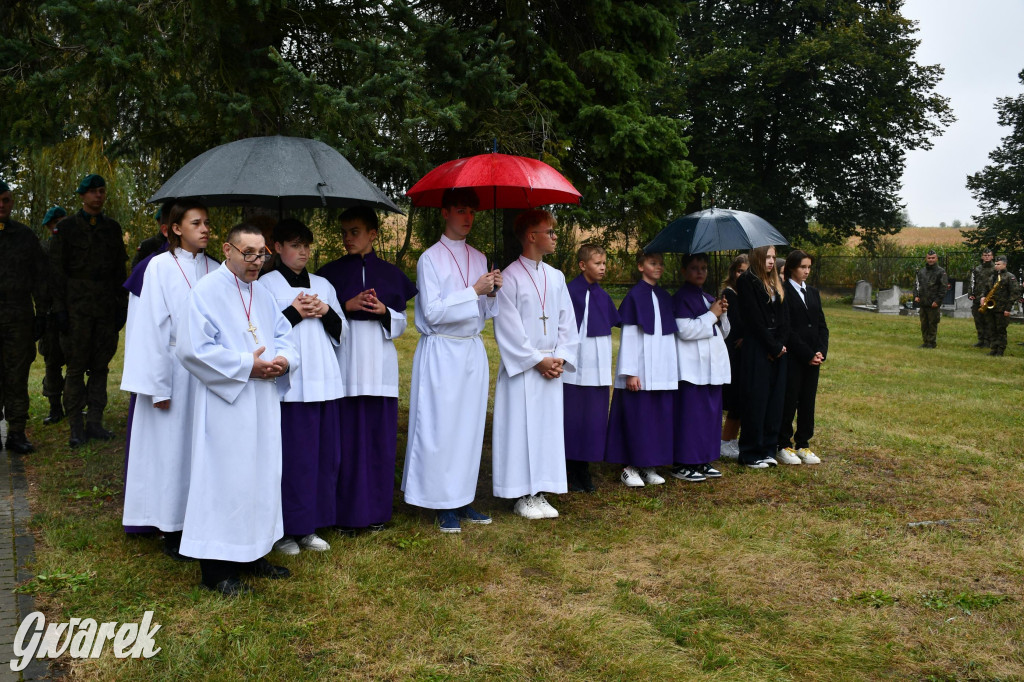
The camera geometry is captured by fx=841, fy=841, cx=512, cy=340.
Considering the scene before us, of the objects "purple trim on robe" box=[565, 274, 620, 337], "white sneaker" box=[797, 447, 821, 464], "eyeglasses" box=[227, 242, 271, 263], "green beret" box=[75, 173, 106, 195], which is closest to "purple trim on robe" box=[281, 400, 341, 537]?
"eyeglasses" box=[227, 242, 271, 263]

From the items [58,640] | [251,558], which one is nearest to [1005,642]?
[251,558]

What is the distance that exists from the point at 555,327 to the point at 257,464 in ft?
8.36

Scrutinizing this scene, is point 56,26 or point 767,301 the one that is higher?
point 56,26

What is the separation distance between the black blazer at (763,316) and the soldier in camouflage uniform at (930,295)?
12.0 m

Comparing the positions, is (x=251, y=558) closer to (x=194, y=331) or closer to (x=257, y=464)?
(x=257, y=464)

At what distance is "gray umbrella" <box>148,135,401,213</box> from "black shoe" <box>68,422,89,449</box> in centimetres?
411

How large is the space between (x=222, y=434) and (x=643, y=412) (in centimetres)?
374

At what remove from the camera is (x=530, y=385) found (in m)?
6.07

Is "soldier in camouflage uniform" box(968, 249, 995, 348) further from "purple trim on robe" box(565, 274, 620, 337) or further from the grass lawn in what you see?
"purple trim on robe" box(565, 274, 620, 337)

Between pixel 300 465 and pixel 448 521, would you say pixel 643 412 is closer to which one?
pixel 448 521

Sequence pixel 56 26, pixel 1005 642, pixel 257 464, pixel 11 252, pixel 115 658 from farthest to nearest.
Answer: pixel 11 252
pixel 56 26
pixel 257 464
pixel 1005 642
pixel 115 658

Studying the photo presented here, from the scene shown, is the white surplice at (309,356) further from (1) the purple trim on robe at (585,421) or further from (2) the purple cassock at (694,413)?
(2) the purple cassock at (694,413)

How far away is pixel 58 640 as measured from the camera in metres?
3.91

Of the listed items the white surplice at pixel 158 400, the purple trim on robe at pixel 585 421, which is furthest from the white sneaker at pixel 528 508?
the white surplice at pixel 158 400
